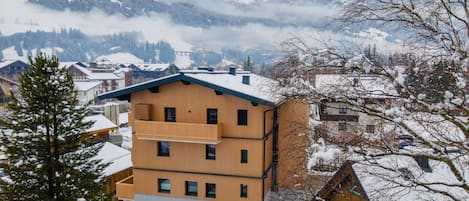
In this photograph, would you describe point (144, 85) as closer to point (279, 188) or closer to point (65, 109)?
point (65, 109)

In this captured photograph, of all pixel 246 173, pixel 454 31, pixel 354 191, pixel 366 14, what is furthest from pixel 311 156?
pixel 246 173

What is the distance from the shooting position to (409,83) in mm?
5840

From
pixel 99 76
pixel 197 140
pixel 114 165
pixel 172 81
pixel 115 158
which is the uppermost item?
pixel 172 81

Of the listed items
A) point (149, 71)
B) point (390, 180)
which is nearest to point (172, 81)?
point (390, 180)

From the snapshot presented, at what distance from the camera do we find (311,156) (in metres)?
6.07

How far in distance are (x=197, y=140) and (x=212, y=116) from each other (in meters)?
1.61

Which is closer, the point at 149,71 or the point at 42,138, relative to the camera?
the point at 42,138

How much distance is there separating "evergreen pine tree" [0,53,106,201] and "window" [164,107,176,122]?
7.22m

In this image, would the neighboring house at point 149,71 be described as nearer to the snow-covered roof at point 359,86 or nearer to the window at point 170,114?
the window at point 170,114

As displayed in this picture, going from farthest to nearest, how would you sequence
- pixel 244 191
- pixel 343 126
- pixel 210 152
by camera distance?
pixel 210 152
pixel 244 191
pixel 343 126

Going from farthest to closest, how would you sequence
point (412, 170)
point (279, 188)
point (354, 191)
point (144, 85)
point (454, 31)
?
point (279, 188) < point (144, 85) < point (354, 191) < point (412, 170) < point (454, 31)

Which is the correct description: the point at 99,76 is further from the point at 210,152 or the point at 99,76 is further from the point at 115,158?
the point at 210,152

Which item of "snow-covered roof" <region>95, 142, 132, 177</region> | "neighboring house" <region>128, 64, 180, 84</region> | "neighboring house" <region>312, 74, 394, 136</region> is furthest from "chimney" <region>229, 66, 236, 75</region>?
"neighboring house" <region>128, 64, 180, 84</region>

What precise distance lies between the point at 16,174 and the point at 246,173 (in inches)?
401
